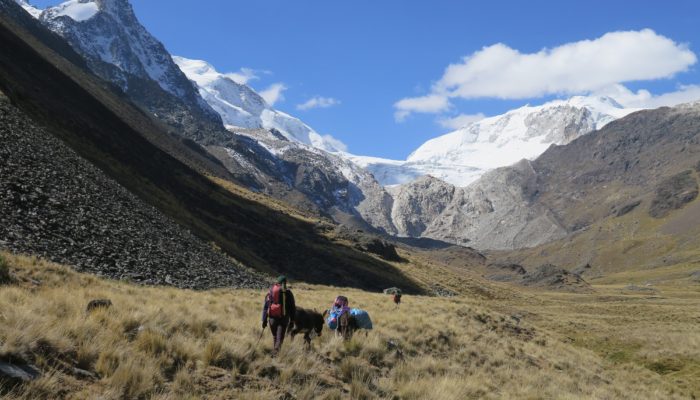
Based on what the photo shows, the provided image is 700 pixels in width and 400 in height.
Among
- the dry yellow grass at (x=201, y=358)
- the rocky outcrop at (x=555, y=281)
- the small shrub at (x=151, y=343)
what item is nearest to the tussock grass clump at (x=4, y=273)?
the dry yellow grass at (x=201, y=358)

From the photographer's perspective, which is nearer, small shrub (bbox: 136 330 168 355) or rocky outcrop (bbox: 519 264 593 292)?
small shrub (bbox: 136 330 168 355)

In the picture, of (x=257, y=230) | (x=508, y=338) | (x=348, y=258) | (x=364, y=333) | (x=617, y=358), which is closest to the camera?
(x=364, y=333)

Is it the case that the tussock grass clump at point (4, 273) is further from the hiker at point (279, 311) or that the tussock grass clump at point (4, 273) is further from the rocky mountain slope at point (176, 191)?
the rocky mountain slope at point (176, 191)

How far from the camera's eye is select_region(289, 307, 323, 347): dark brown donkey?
1440 cm

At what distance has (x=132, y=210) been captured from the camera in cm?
3766

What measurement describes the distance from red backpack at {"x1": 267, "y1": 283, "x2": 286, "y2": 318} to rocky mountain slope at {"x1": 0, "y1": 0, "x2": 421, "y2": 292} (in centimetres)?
3587

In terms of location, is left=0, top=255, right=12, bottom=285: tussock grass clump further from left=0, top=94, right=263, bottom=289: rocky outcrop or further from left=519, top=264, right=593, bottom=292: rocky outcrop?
left=519, top=264, right=593, bottom=292: rocky outcrop

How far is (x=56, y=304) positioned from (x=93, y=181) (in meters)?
28.8

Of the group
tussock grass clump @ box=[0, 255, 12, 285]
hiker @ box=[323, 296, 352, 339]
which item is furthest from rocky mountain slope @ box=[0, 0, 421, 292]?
hiker @ box=[323, 296, 352, 339]

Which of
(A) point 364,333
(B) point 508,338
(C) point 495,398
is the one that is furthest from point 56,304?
(B) point 508,338

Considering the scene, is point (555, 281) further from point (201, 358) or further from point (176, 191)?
point (201, 358)

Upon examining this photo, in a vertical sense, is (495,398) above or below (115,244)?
above

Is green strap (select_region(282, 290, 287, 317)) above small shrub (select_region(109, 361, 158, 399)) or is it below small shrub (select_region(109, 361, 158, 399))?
above

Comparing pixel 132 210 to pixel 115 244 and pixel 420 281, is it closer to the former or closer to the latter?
pixel 115 244
